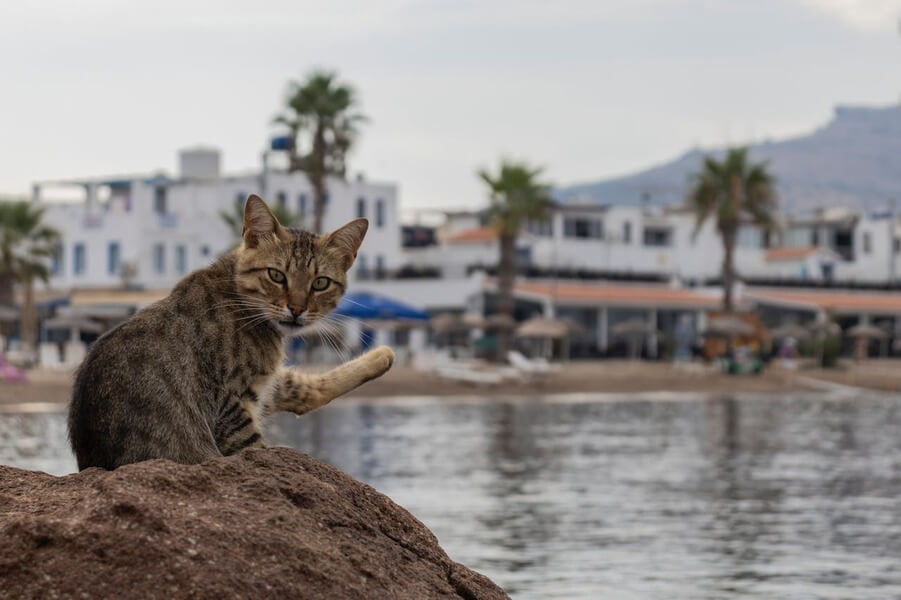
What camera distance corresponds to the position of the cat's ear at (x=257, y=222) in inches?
217

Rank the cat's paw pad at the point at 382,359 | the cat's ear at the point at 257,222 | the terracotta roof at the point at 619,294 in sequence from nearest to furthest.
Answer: the cat's ear at the point at 257,222 → the cat's paw pad at the point at 382,359 → the terracotta roof at the point at 619,294

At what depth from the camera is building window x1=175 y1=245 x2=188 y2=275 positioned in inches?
3366

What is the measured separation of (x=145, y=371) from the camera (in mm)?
5379

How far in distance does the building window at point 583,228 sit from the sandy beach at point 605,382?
1898cm

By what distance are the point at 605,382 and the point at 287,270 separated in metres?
59.0

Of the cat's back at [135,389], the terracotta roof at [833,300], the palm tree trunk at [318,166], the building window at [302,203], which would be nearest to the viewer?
the cat's back at [135,389]

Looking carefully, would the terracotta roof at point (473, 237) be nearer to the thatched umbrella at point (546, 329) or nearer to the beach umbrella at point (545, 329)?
the thatched umbrella at point (546, 329)

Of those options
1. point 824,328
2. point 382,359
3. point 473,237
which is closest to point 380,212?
point 473,237

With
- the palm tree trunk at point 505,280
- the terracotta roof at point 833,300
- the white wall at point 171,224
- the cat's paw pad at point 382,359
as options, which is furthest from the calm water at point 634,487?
the terracotta roof at point 833,300

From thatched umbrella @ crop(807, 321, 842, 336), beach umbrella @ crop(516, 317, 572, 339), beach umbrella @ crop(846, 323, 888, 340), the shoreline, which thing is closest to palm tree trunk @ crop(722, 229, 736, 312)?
thatched umbrella @ crop(807, 321, 842, 336)

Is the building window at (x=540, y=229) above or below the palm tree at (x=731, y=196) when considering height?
below

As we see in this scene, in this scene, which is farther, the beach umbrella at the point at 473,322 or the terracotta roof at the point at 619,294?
the terracotta roof at the point at 619,294

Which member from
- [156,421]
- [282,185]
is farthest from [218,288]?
[282,185]

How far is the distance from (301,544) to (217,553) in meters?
0.30
